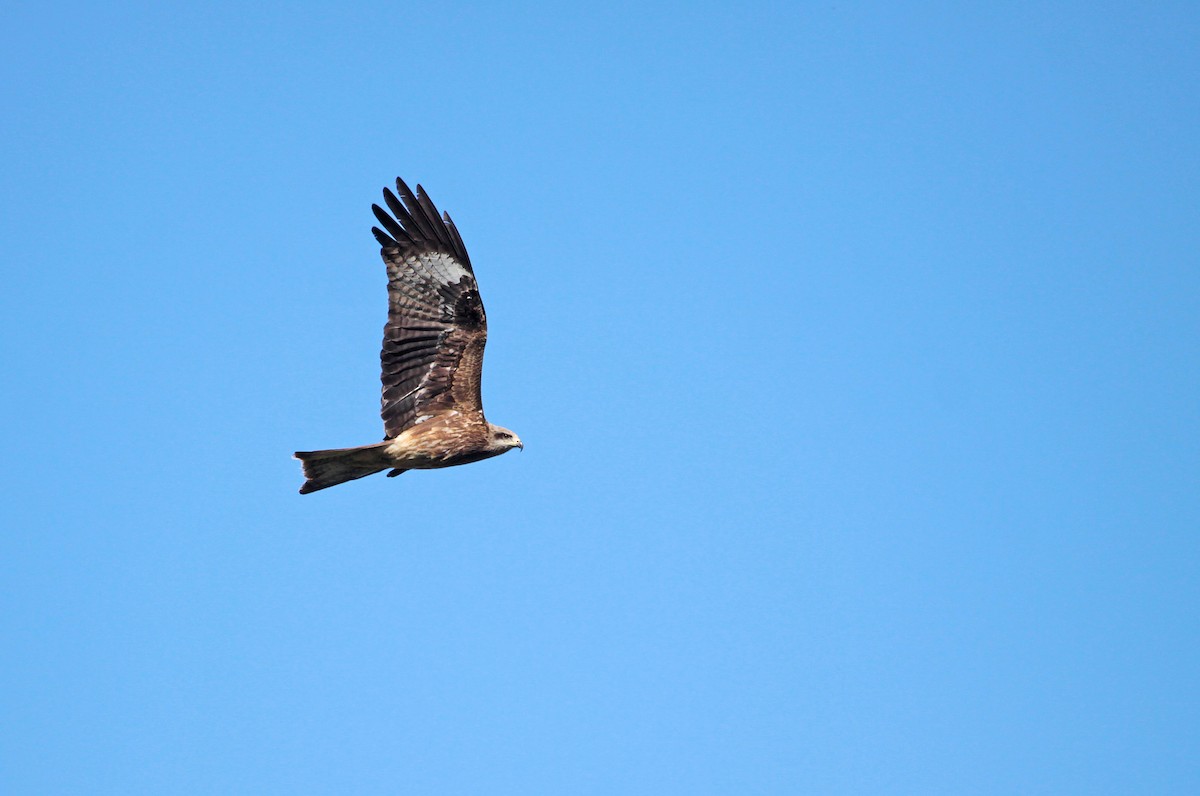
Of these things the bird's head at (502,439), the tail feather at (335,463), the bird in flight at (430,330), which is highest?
the bird in flight at (430,330)

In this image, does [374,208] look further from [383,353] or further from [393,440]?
[393,440]

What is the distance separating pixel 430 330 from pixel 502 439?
1.28 meters

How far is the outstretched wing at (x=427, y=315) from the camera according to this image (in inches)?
424

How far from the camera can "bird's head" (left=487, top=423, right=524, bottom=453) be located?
1067 centimetres

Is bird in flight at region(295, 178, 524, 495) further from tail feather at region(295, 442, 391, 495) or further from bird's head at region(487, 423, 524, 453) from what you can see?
tail feather at region(295, 442, 391, 495)

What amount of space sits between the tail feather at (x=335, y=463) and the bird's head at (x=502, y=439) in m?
1.09

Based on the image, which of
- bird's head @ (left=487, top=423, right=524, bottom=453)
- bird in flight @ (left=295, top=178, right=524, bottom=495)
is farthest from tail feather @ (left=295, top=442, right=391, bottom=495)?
bird's head @ (left=487, top=423, right=524, bottom=453)

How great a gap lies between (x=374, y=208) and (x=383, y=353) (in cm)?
142

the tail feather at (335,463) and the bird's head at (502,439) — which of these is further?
the bird's head at (502,439)

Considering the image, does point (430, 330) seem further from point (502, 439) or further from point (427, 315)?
point (502, 439)

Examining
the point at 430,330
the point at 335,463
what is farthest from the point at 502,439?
the point at 335,463

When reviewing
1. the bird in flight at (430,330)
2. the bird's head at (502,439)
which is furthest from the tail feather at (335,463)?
the bird's head at (502,439)

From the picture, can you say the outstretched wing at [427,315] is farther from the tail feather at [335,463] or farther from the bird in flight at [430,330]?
the tail feather at [335,463]

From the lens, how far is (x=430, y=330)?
10.9 meters
